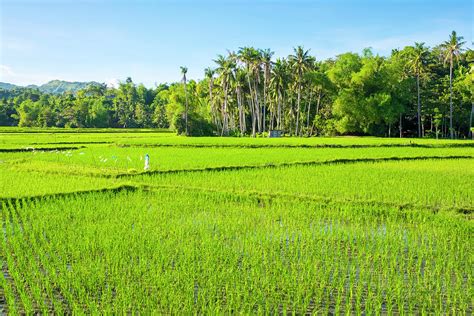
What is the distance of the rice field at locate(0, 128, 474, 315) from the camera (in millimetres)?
5059

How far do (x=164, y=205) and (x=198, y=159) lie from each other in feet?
29.6

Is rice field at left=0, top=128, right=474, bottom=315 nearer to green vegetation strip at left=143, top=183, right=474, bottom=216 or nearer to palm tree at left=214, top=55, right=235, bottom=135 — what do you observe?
green vegetation strip at left=143, top=183, right=474, bottom=216

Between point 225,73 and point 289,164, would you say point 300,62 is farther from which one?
point 289,164

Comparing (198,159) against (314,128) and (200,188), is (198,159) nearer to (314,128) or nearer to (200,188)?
(200,188)

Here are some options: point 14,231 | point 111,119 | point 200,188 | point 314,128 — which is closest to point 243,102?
point 314,128

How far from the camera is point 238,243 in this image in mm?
7309

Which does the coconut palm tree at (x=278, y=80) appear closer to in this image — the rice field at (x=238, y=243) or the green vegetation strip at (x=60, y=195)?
the rice field at (x=238, y=243)

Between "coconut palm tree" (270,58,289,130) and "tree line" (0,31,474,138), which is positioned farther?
"coconut palm tree" (270,58,289,130)

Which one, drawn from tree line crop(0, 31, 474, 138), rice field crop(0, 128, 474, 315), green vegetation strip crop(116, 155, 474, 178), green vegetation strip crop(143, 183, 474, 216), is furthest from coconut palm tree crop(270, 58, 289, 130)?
green vegetation strip crop(143, 183, 474, 216)

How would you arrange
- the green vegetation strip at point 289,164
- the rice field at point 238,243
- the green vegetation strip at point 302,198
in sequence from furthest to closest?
the green vegetation strip at point 289,164
the green vegetation strip at point 302,198
the rice field at point 238,243

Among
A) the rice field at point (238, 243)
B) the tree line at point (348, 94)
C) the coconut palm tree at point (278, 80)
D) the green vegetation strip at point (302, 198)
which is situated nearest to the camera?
the rice field at point (238, 243)

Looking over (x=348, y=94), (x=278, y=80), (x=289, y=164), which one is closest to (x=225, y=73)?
(x=278, y=80)

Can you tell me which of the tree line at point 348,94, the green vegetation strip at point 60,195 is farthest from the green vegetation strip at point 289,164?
the tree line at point 348,94

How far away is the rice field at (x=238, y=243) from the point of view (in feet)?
16.6
